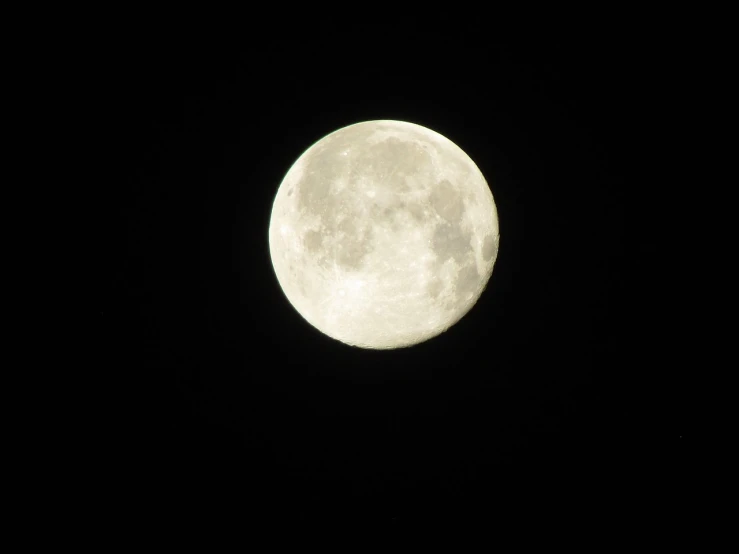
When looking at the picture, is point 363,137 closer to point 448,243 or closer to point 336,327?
point 448,243

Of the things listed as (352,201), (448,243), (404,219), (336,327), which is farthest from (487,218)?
(336,327)

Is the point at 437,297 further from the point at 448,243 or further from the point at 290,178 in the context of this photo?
the point at 290,178

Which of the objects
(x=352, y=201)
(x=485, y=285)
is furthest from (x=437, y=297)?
(x=352, y=201)

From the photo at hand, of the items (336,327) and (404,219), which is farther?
(336,327)

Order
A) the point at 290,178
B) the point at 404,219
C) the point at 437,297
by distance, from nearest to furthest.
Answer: the point at 404,219 → the point at 437,297 → the point at 290,178

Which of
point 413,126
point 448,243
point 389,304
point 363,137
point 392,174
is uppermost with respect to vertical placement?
point 413,126

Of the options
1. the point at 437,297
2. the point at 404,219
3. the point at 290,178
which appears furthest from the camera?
the point at 290,178

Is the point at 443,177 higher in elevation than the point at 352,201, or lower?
higher
